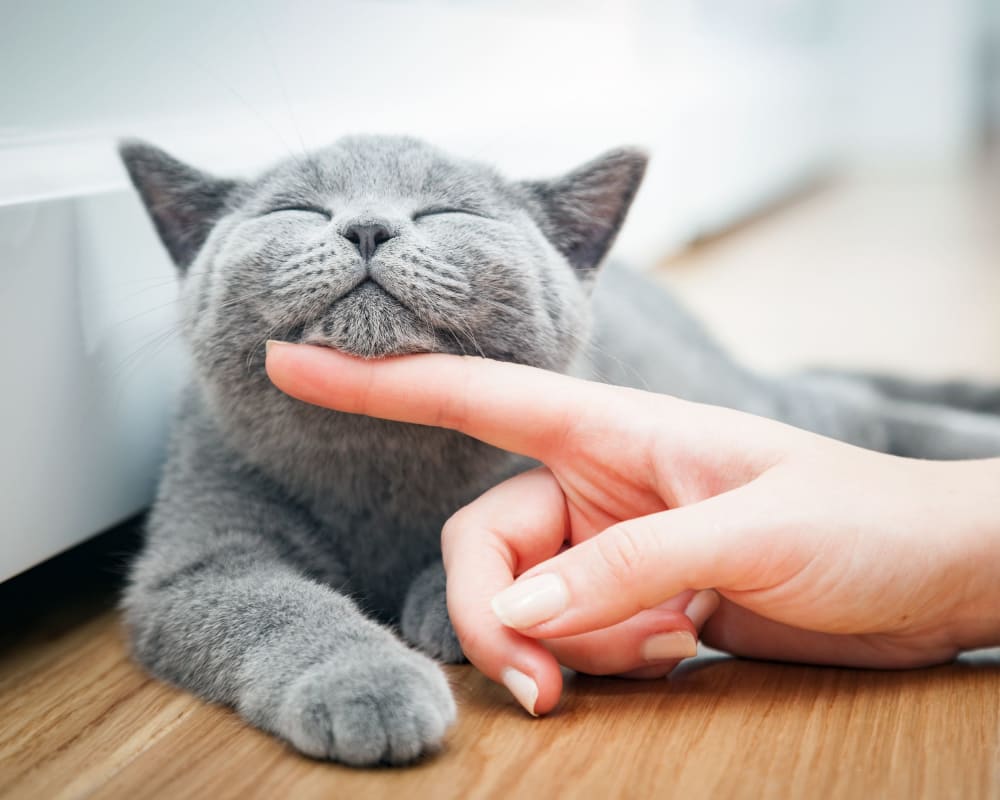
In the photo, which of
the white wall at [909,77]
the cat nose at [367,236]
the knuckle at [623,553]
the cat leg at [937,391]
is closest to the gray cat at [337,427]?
the cat nose at [367,236]

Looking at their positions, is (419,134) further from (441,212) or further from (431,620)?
(431,620)

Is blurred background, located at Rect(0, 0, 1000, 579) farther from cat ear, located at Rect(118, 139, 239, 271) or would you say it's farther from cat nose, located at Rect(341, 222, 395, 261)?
cat nose, located at Rect(341, 222, 395, 261)

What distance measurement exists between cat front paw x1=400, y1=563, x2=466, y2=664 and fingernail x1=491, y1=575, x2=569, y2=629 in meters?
0.15

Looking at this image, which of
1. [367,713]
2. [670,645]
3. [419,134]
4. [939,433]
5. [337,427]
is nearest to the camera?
[367,713]

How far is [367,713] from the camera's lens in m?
0.71

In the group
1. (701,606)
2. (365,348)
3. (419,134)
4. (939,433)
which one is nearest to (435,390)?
(365,348)

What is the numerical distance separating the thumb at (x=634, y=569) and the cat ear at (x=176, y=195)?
515 mm

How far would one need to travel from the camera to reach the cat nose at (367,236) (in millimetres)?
832

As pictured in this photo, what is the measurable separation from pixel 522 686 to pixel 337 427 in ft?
0.96

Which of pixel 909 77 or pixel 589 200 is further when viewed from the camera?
pixel 909 77

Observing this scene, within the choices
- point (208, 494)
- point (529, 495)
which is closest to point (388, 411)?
point (529, 495)

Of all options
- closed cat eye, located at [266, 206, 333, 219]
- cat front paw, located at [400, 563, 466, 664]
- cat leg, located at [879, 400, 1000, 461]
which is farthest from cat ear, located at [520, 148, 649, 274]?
cat leg, located at [879, 400, 1000, 461]

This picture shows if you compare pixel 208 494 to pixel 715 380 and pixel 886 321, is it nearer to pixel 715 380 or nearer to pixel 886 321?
pixel 715 380

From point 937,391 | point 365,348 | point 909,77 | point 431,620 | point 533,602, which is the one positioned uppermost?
point 365,348
